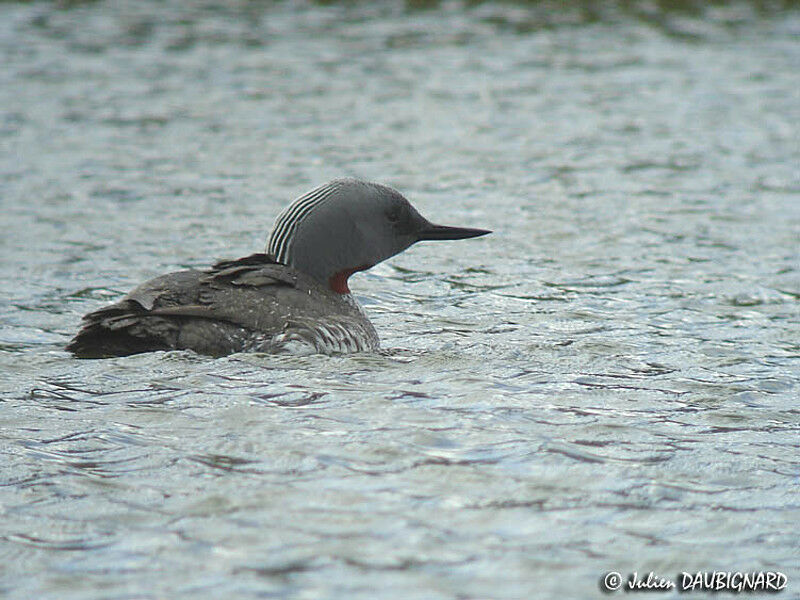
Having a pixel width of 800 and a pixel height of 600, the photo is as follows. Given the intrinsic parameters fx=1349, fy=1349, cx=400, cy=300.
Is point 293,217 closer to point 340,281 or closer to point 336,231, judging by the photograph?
point 336,231

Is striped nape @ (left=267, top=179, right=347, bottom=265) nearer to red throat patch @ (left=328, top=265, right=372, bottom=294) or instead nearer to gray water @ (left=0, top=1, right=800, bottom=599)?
red throat patch @ (left=328, top=265, right=372, bottom=294)

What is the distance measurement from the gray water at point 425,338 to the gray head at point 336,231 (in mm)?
574

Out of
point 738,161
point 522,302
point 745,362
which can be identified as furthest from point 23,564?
point 738,161

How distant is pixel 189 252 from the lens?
9.97m

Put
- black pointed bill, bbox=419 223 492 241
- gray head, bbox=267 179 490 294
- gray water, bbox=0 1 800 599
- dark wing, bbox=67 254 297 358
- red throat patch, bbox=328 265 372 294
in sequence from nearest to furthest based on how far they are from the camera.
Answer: gray water, bbox=0 1 800 599 < dark wing, bbox=67 254 297 358 < gray head, bbox=267 179 490 294 < red throat patch, bbox=328 265 372 294 < black pointed bill, bbox=419 223 492 241

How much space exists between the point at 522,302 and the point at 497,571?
4.46m

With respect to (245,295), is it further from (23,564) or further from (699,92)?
(699,92)

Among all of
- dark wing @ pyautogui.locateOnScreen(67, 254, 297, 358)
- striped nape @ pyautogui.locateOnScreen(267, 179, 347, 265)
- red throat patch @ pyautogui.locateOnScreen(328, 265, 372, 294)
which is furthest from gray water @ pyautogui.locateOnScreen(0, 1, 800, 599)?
striped nape @ pyautogui.locateOnScreen(267, 179, 347, 265)

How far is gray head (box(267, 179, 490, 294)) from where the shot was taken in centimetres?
727

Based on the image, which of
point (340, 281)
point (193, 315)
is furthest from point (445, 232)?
point (193, 315)

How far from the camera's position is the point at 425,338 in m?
7.68

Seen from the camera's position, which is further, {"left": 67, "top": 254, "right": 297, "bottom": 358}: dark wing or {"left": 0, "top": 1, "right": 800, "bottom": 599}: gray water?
{"left": 67, "top": 254, "right": 297, "bottom": 358}: dark wing

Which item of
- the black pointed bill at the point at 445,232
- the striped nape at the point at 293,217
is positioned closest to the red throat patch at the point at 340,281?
the striped nape at the point at 293,217

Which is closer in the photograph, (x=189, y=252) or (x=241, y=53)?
(x=189, y=252)
